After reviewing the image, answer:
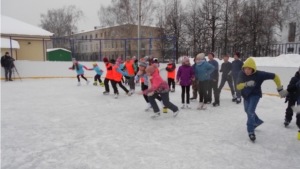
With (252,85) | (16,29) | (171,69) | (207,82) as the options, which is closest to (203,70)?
(207,82)

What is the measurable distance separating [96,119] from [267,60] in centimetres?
809

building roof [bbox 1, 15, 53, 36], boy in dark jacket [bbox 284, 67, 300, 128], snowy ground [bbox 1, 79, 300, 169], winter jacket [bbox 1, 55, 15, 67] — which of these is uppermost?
building roof [bbox 1, 15, 53, 36]

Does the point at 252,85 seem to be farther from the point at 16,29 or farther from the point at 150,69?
the point at 16,29

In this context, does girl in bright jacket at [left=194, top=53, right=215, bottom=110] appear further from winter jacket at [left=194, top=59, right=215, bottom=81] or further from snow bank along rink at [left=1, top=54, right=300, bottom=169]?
snow bank along rink at [left=1, top=54, right=300, bottom=169]

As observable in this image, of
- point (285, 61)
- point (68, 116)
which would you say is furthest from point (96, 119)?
point (285, 61)

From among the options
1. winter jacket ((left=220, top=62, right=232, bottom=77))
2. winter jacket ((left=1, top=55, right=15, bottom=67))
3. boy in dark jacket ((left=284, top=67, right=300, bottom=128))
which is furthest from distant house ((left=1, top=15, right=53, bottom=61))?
boy in dark jacket ((left=284, top=67, right=300, bottom=128))

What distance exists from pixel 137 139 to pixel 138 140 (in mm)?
51

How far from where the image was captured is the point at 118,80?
25.5 feet

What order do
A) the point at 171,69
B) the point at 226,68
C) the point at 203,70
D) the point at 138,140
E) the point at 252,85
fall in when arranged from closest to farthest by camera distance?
the point at 252,85
the point at 138,140
the point at 203,70
the point at 226,68
the point at 171,69

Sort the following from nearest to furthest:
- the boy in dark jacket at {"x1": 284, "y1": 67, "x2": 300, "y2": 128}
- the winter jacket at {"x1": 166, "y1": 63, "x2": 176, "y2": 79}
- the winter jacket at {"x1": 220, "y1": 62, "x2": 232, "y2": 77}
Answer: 1. the boy in dark jacket at {"x1": 284, "y1": 67, "x2": 300, "y2": 128}
2. the winter jacket at {"x1": 220, "y1": 62, "x2": 232, "y2": 77}
3. the winter jacket at {"x1": 166, "y1": 63, "x2": 176, "y2": 79}

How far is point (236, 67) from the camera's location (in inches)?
271

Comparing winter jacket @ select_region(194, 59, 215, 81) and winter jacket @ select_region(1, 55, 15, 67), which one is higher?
winter jacket @ select_region(1, 55, 15, 67)

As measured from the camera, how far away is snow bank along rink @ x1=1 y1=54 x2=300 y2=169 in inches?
120

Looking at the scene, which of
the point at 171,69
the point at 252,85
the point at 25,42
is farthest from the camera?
the point at 25,42
